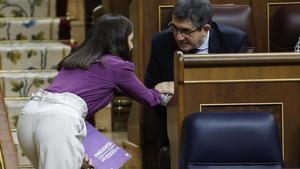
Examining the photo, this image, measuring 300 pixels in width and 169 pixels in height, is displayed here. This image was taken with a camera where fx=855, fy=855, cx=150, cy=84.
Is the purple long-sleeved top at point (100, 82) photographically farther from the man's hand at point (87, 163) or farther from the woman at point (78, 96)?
the man's hand at point (87, 163)

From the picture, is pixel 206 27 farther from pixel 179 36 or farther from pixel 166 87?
pixel 166 87

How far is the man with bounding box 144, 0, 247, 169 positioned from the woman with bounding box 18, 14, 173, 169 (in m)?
0.19

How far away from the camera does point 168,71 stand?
3785mm

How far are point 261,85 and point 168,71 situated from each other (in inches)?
22.4

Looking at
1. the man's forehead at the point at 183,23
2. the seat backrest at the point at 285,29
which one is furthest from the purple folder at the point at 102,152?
the seat backrest at the point at 285,29

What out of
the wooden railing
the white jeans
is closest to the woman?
the white jeans

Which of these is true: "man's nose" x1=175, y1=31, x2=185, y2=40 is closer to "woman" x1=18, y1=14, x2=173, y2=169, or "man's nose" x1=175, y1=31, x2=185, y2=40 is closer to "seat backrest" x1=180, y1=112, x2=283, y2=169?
"woman" x1=18, y1=14, x2=173, y2=169

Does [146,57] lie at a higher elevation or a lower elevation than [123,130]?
higher

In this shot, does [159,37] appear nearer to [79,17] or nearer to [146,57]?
[146,57]

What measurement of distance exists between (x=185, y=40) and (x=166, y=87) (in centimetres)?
22

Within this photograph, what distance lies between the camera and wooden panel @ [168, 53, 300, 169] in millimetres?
3289

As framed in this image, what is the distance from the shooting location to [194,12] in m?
3.64

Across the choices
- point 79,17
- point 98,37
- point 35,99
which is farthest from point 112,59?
point 79,17

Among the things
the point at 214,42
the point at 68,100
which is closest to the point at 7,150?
the point at 68,100
